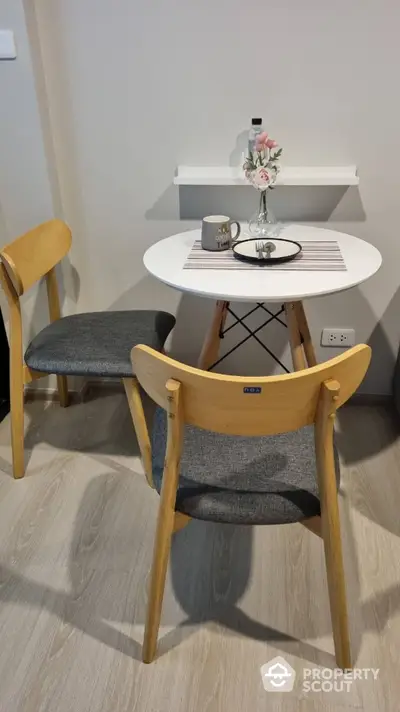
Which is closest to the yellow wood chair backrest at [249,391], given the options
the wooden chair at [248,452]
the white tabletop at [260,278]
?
the wooden chair at [248,452]

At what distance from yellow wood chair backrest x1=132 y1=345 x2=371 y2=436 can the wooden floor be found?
0.65m

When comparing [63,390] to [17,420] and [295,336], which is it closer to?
[17,420]

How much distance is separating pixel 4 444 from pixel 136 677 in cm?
104

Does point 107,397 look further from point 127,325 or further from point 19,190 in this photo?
point 19,190

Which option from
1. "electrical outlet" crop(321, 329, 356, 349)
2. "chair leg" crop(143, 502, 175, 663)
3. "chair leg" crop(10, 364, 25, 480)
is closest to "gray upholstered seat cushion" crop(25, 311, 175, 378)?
"chair leg" crop(10, 364, 25, 480)

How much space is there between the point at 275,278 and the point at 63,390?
1.11 m

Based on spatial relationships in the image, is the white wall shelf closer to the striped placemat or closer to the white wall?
the white wall

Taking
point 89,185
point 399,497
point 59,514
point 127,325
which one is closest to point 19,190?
point 89,185

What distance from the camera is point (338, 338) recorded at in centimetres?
206

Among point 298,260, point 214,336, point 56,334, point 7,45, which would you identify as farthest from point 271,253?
point 7,45

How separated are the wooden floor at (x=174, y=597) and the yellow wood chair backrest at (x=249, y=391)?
65cm

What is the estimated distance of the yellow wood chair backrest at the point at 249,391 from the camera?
34.5 inches

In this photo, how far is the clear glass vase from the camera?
67.6 inches

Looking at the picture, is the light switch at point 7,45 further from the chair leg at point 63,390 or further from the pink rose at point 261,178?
the chair leg at point 63,390
